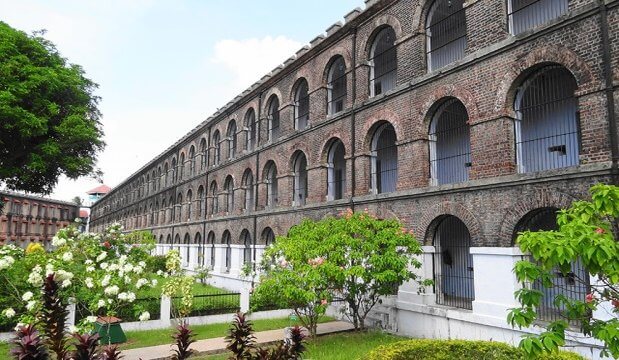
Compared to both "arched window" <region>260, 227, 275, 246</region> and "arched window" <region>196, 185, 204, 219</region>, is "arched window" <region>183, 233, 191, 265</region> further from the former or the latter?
"arched window" <region>260, 227, 275, 246</region>

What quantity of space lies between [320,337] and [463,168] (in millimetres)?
7295

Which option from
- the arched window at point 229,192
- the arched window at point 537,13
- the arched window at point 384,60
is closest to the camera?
the arched window at point 537,13

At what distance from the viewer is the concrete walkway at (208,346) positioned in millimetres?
10898

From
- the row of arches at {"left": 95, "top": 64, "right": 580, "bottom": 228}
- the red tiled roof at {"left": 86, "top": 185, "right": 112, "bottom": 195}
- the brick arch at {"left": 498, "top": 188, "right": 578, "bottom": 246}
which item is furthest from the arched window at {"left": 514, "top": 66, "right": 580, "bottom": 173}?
the red tiled roof at {"left": 86, "top": 185, "right": 112, "bottom": 195}

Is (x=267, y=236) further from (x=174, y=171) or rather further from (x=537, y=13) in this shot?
(x=174, y=171)

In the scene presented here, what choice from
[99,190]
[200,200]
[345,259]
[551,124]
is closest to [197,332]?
[345,259]

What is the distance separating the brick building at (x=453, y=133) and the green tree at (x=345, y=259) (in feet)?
5.24

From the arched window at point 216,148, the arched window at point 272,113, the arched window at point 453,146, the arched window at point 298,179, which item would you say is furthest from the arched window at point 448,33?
the arched window at point 216,148

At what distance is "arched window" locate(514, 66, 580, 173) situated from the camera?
39.4 feet

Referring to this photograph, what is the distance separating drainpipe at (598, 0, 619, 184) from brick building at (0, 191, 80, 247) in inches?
1785

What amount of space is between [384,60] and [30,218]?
152 feet

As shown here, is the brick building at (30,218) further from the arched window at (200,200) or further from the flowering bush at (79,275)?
the flowering bush at (79,275)

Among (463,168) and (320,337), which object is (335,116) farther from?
(320,337)

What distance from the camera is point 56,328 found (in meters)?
3.15
